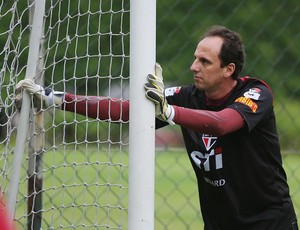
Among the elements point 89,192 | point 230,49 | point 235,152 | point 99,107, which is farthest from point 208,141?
point 89,192

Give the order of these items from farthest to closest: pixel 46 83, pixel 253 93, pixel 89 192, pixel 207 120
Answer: pixel 89 192
pixel 46 83
pixel 253 93
pixel 207 120

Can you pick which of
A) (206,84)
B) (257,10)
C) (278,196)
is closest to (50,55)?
(206,84)

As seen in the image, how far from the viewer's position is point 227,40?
3975 millimetres

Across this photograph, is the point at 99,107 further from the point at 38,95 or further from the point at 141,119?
the point at 141,119

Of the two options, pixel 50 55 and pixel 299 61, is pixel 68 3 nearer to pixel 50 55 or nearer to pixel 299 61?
pixel 50 55

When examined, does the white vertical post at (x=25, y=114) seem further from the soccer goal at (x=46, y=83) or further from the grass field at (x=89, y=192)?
the grass field at (x=89, y=192)

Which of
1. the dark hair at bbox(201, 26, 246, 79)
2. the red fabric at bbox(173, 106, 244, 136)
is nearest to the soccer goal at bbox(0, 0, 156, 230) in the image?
the red fabric at bbox(173, 106, 244, 136)

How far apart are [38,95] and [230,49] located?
3.24ft

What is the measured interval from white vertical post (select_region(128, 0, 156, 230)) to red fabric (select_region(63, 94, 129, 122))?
543 mm

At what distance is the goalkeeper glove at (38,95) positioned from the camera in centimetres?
368

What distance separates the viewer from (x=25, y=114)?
147 inches

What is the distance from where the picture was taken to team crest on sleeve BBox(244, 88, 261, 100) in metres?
3.81

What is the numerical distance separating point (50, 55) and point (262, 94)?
111 centimetres

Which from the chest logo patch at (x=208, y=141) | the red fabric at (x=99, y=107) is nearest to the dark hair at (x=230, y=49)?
the chest logo patch at (x=208, y=141)
